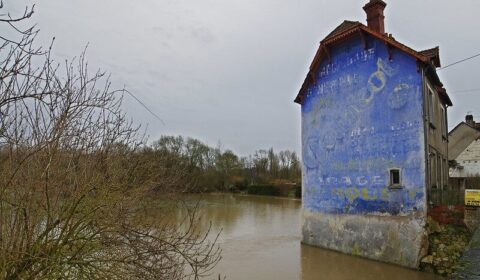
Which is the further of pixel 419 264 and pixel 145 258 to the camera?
pixel 419 264

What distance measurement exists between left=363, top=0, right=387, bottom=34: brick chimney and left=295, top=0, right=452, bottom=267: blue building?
0.12 feet

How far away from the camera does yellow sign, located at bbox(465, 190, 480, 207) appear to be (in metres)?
11.4

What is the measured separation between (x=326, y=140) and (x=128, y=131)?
12.5m

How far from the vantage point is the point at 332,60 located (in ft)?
51.6

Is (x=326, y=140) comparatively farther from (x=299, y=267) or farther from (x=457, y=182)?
(x=457, y=182)

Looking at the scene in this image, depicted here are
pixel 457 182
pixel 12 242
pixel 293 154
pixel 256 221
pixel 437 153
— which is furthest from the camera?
pixel 293 154

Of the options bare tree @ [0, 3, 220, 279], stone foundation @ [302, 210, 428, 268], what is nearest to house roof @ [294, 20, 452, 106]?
stone foundation @ [302, 210, 428, 268]

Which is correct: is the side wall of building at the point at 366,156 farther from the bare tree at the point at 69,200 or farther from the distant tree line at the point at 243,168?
the distant tree line at the point at 243,168

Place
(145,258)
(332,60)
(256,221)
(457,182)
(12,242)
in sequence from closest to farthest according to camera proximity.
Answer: (12,242), (145,258), (332,60), (457,182), (256,221)

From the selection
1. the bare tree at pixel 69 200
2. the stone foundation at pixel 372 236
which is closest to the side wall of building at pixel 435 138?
the stone foundation at pixel 372 236

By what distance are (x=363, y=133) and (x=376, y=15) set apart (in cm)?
466

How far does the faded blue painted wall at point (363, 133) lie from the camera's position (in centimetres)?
1266

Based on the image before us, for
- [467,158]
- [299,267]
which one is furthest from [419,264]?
[467,158]

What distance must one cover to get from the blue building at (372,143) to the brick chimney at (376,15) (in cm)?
4
